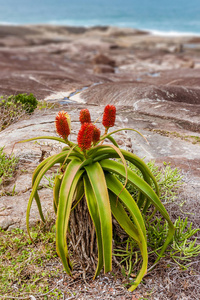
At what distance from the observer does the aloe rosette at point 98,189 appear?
5.55 feet

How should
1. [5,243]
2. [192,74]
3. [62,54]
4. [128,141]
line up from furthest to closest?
[62,54]
[192,74]
[128,141]
[5,243]

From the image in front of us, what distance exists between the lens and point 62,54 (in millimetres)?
14609

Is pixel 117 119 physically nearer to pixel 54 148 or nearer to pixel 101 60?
pixel 54 148

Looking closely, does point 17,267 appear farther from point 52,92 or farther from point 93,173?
point 52,92

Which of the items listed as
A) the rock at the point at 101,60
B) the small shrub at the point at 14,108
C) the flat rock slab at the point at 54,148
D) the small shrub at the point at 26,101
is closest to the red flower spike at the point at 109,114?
the flat rock slab at the point at 54,148

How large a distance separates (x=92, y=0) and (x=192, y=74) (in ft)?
370

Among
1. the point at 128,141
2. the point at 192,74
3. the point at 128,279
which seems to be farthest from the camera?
the point at 192,74

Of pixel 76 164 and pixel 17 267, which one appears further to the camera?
pixel 17 267

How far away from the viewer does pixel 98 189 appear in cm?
176

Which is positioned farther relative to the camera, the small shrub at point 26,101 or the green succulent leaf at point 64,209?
the small shrub at point 26,101

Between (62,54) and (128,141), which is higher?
(62,54)

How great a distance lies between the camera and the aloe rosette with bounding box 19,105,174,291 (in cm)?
169

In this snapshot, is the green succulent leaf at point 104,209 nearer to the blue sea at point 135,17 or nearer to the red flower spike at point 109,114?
the red flower spike at point 109,114

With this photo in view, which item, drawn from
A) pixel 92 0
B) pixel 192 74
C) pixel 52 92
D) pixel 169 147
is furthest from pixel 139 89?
pixel 92 0
